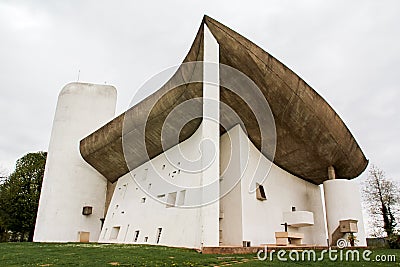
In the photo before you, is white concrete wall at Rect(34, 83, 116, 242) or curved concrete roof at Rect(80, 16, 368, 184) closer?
curved concrete roof at Rect(80, 16, 368, 184)

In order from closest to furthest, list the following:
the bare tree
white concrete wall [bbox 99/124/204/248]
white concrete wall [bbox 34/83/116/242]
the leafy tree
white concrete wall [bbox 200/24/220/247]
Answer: white concrete wall [bbox 200/24/220/247] → white concrete wall [bbox 99/124/204/248] → white concrete wall [bbox 34/83/116/242] → the bare tree → the leafy tree

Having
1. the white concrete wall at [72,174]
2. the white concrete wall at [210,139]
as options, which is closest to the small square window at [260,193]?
the white concrete wall at [210,139]

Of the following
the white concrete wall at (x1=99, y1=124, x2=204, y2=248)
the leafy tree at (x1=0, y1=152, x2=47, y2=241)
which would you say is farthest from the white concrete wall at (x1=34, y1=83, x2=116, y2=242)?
the leafy tree at (x1=0, y1=152, x2=47, y2=241)

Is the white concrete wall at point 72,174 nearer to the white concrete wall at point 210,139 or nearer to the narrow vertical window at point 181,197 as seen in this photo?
the narrow vertical window at point 181,197

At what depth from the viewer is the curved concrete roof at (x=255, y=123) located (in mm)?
12266

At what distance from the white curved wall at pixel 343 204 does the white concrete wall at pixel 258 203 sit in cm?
192

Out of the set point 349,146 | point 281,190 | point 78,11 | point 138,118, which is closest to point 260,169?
point 281,190

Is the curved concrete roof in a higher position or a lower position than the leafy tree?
higher

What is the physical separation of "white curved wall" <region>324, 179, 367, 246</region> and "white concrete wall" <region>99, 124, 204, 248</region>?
770 cm

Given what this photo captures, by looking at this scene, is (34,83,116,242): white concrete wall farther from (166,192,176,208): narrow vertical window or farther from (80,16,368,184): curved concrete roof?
(166,192,176,208): narrow vertical window

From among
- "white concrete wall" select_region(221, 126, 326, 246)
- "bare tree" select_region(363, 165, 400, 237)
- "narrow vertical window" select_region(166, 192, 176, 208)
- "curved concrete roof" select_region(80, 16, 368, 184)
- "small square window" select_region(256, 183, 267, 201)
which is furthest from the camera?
"bare tree" select_region(363, 165, 400, 237)

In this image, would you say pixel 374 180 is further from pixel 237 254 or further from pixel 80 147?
pixel 80 147

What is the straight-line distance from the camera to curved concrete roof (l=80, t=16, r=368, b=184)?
12266 millimetres

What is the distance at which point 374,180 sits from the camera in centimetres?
2439
